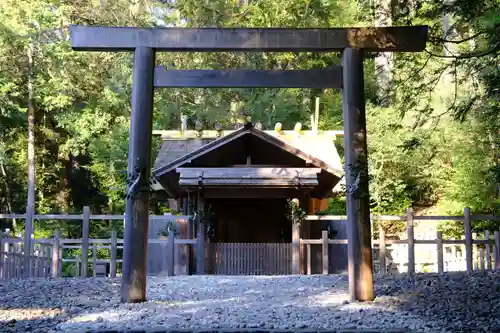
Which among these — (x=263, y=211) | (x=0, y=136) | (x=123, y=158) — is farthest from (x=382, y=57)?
(x=0, y=136)

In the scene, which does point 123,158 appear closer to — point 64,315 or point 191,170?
point 191,170

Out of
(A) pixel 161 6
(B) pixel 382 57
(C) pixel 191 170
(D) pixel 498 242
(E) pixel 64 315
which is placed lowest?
(E) pixel 64 315

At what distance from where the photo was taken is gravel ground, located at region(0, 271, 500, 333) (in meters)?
6.16

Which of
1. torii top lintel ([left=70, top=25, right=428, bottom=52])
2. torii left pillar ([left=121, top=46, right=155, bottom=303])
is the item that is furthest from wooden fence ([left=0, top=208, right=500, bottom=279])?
torii top lintel ([left=70, top=25, right=428, bottom=52])

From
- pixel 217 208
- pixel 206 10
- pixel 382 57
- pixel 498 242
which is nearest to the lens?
pixel 498 242

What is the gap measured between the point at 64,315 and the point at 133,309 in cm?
88

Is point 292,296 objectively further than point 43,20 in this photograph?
No

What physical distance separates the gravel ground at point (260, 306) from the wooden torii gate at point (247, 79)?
0.68 m

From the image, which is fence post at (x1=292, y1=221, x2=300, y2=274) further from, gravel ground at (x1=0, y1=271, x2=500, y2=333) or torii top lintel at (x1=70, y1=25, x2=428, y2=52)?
torii top lintel at (x1=70, y1=25, x2=428, y2=52)

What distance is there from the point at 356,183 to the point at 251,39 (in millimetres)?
2735

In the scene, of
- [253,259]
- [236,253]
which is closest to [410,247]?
[253,259]

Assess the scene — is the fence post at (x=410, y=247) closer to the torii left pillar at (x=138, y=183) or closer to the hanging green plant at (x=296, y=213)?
the hanging green plant at (x=296, y=213)

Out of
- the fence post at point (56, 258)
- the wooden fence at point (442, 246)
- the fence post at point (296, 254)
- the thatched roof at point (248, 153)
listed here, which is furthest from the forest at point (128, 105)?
the fence post at point (56, 258)

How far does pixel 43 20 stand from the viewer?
24.7 meters
